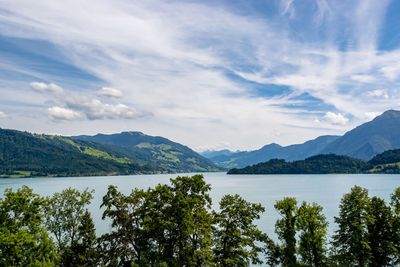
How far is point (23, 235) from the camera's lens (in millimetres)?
36375

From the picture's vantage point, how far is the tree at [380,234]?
50.4m

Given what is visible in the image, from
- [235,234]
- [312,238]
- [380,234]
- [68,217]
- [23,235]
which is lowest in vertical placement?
[312,238]

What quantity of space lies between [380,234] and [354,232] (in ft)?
13.9

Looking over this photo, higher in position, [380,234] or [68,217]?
[68,217]

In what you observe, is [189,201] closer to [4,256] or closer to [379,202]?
[4,256]

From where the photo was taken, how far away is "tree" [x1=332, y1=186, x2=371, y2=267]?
4991 cm

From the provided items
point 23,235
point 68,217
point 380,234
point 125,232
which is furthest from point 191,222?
point 380,234

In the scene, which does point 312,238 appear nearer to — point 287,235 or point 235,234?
point 287,235

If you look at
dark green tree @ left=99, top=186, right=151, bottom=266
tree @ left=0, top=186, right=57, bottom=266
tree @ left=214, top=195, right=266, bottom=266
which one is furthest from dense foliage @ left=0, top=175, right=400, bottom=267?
tree @ left=0, top=186, right=57, bottom=266

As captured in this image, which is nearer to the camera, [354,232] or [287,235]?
[354,232]

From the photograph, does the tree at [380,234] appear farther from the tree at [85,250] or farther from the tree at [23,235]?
the tree at [23,235]

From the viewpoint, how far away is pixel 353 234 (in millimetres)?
50531

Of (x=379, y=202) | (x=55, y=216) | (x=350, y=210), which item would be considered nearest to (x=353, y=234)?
(x=350, y=210)

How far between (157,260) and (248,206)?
47.5ft
